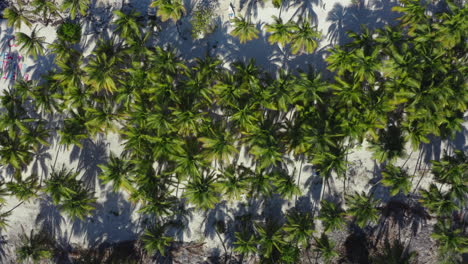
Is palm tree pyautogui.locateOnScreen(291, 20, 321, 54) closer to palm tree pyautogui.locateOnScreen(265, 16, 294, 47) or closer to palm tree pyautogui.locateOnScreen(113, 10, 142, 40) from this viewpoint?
palm tree pyautogui.locateOnScreen(265, 16, 294, 47)

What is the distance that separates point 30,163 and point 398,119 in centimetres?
1383

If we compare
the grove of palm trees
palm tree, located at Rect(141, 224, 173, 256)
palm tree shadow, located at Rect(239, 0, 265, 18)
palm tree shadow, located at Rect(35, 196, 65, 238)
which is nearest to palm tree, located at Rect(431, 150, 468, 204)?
the grove of palm trees

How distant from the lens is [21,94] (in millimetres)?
10453

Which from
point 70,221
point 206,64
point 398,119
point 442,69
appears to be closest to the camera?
point 442,69

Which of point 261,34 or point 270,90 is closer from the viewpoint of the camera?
point 270,90

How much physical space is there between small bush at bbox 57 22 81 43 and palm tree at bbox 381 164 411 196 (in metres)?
12.1

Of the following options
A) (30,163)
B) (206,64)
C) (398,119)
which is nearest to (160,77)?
(206,64)

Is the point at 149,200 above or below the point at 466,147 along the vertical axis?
below

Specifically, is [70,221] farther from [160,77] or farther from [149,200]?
[160,77]

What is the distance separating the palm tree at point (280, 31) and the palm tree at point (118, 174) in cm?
667

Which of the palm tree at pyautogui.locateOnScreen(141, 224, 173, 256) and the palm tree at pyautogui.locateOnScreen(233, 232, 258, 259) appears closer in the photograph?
the palm tree at pyautogui.locateOnScreen(233, 232, 258, 259)

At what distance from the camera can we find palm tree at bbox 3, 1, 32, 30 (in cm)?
1054

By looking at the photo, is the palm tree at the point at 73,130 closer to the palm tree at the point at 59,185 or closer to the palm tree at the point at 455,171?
the palm tree at the point at 59,185

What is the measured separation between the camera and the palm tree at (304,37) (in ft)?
33.1
